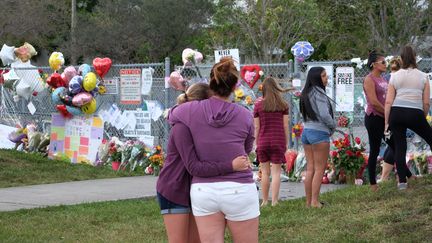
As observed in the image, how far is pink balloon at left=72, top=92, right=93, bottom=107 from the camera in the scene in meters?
14.4

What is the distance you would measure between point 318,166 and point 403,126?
1.02 meters

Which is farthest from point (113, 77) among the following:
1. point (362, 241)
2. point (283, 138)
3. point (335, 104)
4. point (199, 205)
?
point (199, 205)

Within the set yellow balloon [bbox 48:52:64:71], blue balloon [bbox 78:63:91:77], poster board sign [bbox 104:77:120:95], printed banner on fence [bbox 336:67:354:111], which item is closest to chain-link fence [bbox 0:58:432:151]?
poster board sign [bbox 104:77:120:95]

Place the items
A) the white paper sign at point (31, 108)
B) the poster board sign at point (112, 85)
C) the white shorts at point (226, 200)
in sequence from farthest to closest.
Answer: the white paper sign at point (31, 108)
the poster board sign at point (112, 85)
the white shorts at point (226, 200)

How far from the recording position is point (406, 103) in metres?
8.78

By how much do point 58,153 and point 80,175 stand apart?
6.32 ft

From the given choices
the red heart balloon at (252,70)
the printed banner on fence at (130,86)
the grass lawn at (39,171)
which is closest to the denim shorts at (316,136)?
the red heart balloon at (252,70)

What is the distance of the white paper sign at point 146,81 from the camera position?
544 inches

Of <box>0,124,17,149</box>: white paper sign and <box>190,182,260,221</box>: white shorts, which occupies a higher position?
<box>190,182,260,221</box>: white shorts

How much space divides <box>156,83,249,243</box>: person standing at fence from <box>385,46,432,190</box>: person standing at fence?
3.92 m

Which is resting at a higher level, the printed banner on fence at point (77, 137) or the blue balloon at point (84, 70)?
the blue balloon at point (84, 70)

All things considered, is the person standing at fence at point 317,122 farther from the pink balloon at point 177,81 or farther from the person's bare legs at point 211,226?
the pink balloon at point 177,81

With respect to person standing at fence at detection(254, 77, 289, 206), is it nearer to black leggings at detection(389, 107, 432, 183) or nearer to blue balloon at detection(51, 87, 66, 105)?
black leggings at detection(389, 107, 432, 183)

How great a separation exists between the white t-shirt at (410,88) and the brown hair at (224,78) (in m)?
4.07
